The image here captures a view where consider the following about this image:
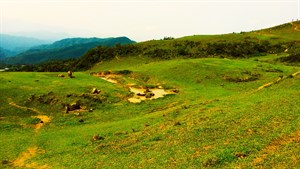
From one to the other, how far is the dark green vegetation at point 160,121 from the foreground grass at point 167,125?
7 centimetres

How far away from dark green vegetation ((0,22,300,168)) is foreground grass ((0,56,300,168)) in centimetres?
7

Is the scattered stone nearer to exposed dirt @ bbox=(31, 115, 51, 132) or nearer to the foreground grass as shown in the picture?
the foreground grass

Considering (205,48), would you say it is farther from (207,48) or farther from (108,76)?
(108,76)

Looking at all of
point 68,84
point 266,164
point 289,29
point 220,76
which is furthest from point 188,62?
point 289,29

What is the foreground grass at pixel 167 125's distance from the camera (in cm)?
2091

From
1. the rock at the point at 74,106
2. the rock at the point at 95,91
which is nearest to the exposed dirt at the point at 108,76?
the rock at the point at 95,91

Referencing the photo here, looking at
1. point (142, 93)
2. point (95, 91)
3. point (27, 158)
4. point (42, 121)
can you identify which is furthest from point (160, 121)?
point (95, 91)

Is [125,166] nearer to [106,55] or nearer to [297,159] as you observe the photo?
[297,159]

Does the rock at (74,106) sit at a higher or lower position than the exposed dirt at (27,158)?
higher

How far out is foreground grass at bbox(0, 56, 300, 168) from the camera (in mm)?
20906

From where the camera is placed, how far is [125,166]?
22.1 meters

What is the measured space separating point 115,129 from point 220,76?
2706cm

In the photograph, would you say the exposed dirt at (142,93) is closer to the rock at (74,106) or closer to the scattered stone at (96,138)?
the rock at (74,106)

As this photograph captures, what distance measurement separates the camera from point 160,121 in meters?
32.5
